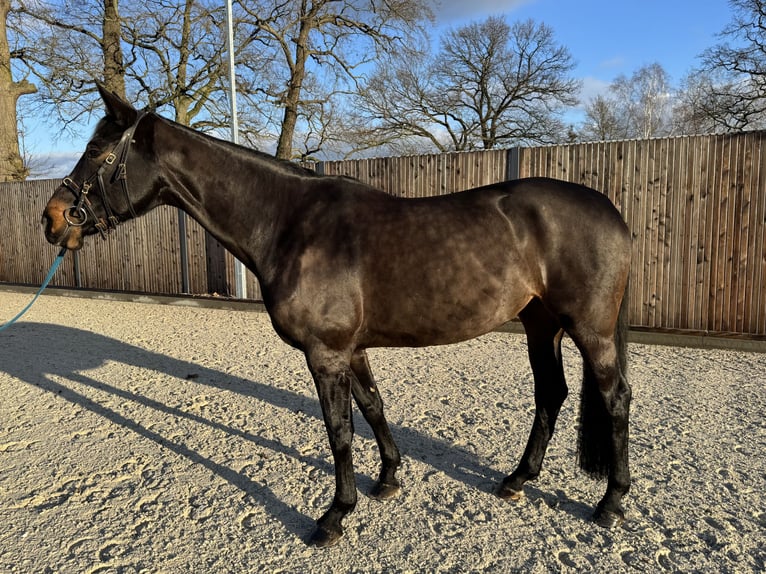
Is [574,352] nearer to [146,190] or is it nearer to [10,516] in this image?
[146,190]

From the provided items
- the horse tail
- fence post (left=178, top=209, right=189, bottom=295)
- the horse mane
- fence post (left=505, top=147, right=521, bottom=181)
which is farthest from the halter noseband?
fence post (left=178, top=209, right=189, bottom=295)

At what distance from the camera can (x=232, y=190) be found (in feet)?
8.38

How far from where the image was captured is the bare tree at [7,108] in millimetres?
12798

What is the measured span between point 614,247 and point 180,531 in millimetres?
2621

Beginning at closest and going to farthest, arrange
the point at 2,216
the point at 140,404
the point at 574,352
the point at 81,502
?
the point at 81,502, the point at 140,404, the point at 574,352, the point at 2,216

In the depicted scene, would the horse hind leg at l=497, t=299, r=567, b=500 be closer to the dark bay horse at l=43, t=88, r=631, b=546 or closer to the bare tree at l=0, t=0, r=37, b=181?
the dark bay horse at l=43, t=88, r=631, b=546

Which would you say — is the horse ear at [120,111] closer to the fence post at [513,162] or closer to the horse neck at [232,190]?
the horse neck at [232,190]

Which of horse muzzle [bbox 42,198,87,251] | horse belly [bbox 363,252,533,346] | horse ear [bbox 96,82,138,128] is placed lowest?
horse belly [bbox 363,252,533,346]

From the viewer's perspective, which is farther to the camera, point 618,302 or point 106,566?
point 618,302

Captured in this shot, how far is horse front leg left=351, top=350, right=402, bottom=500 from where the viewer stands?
278 cm

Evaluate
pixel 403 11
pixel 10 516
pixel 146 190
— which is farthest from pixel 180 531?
pixel 403 11

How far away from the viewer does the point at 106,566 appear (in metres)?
2.21

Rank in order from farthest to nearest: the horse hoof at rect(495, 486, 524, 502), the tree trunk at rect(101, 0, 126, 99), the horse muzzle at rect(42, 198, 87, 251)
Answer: the tree trunk at rect(101, 0, 126, 99) < the horse hoof at rect(495, 486, 524, 502) < the horse muzzle at rect(42, 198, 87, 251)

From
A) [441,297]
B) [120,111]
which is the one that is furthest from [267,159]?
[441,297]
